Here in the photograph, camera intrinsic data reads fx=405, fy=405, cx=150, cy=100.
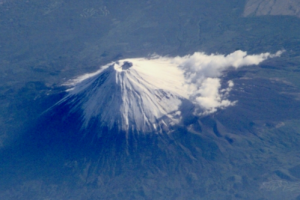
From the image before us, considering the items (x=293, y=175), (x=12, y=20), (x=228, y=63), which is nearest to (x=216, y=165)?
(x=293, y=175)

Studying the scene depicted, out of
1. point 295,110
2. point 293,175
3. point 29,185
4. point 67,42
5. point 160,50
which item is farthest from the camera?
point 67,42

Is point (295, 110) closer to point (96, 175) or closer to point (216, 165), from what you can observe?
point (216, 165)

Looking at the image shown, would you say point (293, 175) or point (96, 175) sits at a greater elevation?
point (96, 175)

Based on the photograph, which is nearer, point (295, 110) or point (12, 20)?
point (295, 110)

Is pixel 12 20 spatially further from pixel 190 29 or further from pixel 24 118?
pixel 190 29

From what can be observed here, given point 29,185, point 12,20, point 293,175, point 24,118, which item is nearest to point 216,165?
point 293,175

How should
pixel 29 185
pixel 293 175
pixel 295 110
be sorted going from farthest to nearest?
pixel 295 110 → pixel 29 185 → pixel 293 175


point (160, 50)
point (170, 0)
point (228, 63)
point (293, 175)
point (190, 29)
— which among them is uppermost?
point (170, 0)
